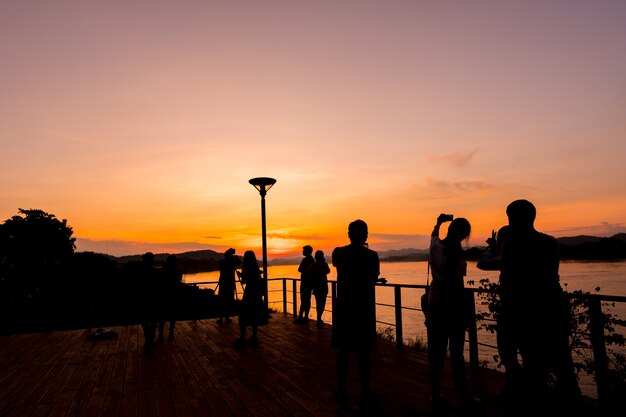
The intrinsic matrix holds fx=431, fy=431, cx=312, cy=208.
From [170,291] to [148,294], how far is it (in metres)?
0.60

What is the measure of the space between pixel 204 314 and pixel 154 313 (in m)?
18.7

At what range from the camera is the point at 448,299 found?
12.0 ft

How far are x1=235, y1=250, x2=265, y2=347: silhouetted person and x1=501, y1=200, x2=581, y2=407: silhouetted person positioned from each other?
4976 millimetres

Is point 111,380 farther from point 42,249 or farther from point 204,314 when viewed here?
point 42,249

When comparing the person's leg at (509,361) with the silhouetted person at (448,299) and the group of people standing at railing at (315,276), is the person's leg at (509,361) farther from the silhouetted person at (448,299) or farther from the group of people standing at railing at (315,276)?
the group of people standing at railing at (315,276)

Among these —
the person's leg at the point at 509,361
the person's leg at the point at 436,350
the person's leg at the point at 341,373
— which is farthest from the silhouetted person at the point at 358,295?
Answer: the person's leg at the point at 509,361

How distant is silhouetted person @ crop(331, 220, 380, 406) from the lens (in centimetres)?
395

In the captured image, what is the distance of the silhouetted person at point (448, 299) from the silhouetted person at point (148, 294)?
565 centimetres

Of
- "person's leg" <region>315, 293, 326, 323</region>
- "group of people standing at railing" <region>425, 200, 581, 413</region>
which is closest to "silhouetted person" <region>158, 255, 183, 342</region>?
"person's leg" <region>315, 293, 326, 323</region>

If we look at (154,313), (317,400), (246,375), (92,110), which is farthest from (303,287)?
(92,110)

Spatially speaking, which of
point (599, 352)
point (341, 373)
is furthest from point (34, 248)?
point (599, 352)

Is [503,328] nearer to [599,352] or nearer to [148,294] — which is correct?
[599,352]

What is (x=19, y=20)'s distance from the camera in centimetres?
869

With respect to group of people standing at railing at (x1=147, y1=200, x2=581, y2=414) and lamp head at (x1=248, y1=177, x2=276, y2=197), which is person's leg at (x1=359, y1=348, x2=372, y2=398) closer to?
group of people standing at railing at (x1=147, y1=200, x2=581, y2=414)
